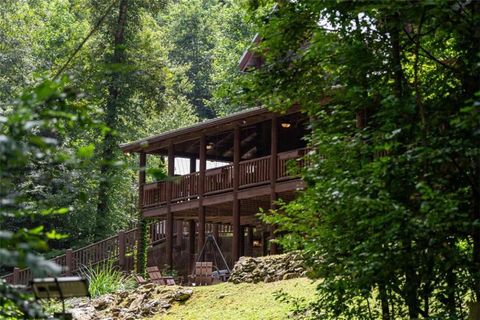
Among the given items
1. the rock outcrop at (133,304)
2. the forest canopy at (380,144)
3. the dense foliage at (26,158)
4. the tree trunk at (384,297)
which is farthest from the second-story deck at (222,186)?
the dense foliage at (26,158)

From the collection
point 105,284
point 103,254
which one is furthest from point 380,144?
point 103,254

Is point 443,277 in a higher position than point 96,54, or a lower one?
lower

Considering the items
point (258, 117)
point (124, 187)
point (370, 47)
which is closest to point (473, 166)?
point (370, 47)

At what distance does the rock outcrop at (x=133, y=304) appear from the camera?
58.5ft

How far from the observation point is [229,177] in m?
24.3

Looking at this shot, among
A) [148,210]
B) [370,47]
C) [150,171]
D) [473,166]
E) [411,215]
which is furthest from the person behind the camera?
[148,210]

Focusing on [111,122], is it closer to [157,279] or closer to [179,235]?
[179,235]

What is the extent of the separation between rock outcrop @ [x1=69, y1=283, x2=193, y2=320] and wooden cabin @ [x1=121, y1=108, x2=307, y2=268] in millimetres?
2920

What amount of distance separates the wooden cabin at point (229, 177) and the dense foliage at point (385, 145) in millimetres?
11388

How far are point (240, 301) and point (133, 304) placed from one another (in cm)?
317

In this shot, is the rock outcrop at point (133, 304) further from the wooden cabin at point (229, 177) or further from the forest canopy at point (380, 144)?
the forest canopy at point (380, 144)

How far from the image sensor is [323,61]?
8.62 metres

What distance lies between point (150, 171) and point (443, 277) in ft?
15.0

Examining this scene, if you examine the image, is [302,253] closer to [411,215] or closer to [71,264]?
[411,215]
